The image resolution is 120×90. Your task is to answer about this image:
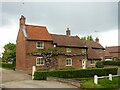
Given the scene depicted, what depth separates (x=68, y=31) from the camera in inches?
2172

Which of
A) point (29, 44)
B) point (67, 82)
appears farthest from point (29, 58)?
point (67, 82)

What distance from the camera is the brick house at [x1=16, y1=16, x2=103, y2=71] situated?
134 feet

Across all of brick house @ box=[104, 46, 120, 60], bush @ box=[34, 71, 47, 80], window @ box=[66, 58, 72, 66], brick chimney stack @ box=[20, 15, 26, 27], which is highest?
brick chimney stack @ box=[20, 15, 26, 27]

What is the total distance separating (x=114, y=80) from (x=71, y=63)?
19.5m

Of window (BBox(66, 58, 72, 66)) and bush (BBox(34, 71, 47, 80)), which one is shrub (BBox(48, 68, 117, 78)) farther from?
window (BBox(66, 58, 72, 66))

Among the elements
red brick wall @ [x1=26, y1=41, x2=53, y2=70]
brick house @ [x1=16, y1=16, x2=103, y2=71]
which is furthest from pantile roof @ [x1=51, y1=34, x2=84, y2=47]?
red brick wall @ [x1=26, y1=41, x2=53, y2=70]

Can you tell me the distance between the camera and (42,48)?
42.3 meters

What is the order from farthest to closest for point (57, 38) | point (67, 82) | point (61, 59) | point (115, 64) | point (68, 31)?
point (115, 64) < point (68, 31) < point (57, 38) < point (61, 59) < point (67, 82)

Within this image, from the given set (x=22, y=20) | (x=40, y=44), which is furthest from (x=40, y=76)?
(x=22, y=20)

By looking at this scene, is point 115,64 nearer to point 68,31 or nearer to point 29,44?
point 68,31

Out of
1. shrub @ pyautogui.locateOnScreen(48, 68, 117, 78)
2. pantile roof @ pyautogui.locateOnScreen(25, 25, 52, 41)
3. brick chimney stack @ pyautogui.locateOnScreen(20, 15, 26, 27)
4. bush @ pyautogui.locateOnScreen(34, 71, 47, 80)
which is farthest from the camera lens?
brick chimney stack @ pyautogui.locateOnScreen(20, 15, 26, 27)

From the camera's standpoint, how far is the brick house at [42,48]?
40938 millimetres

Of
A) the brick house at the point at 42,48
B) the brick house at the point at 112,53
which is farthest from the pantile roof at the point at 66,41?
the brick house at the point at 112,53

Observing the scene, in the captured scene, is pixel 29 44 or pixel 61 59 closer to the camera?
pixel 29 44
